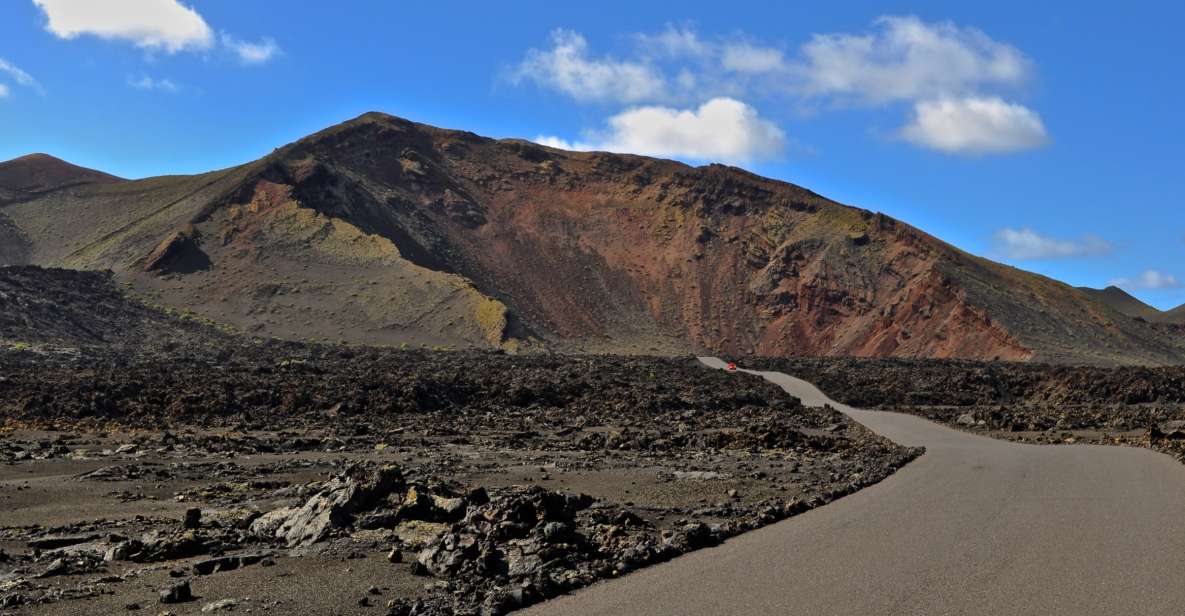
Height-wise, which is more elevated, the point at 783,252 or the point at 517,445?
the point at 783,252

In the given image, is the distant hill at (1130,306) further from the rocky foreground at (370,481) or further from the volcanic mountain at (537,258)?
the rocky foreground at (370,481)

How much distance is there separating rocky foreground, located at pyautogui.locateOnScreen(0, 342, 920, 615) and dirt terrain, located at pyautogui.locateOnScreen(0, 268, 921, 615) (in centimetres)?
5

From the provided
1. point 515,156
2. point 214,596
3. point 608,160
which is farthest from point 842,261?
point 214,596

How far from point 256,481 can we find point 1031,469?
13.6 m

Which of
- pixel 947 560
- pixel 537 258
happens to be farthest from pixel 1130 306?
pixel 947 560

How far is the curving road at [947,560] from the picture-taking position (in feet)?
27.2

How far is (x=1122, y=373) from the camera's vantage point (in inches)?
1903

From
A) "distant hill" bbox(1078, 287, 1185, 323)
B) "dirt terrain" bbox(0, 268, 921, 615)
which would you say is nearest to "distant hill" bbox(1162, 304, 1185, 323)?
"distant hill" bbox(1078, 287, 1185, 323)

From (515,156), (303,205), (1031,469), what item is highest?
(515,156)

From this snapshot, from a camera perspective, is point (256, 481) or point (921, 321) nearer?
point (256, 481)

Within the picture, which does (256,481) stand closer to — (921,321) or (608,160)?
(921,321)

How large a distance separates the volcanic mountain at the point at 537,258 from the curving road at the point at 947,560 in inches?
2133

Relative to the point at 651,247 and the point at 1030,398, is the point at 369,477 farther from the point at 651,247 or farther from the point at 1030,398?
the point at 651,247

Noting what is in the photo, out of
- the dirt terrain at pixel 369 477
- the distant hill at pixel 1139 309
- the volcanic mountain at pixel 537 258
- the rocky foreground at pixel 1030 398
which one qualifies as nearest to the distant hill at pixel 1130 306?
the distant hill at pixel 1139 309
